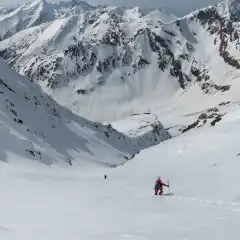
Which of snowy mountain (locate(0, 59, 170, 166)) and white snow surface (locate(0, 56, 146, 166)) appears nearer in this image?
white snow surface (locate(0, 56, 146, 166))

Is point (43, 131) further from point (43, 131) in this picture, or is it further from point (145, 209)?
point (145, 209)

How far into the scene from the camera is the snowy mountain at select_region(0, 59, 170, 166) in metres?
84.8

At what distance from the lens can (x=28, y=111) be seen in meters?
126

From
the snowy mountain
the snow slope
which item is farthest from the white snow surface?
the snow slope

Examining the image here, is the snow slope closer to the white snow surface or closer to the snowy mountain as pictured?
the white snow surface

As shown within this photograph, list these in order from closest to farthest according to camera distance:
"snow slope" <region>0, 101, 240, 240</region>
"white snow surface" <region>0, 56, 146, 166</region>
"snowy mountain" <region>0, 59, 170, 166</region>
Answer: "snow slope" <region>0, 101, 240, 240</region> → "white snow surface" <region>0, 56, 146, 166</region> → "snowy mountain" <region>0, 59, 170, 166</region>

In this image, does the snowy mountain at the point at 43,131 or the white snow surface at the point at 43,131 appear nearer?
the white snow surface at the point at 43,131

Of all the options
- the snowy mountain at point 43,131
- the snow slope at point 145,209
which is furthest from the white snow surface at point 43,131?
the snow slope at point 145,209

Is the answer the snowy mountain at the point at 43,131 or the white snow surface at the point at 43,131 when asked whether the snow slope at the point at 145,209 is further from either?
the snowy mountain at the point at 43,131

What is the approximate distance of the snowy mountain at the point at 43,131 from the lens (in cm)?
8478

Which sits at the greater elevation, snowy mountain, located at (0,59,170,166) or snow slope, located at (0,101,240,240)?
snowy mountain, located at (0,59,170,166)

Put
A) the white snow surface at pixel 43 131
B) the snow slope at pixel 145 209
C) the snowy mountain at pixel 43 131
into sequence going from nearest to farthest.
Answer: the snow slope at pixel 145 209 < the white snow surface at pixel 43 131 < the snowy mountain at pixel 43 131

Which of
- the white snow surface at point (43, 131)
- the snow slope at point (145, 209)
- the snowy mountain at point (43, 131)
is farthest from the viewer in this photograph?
the snowy mountain at point (43, 131)

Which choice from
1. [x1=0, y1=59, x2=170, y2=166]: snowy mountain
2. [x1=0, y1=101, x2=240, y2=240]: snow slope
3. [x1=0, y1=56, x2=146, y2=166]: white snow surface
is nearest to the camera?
[x1=0, y1=101, x2=240, y2=240]: snow slope
